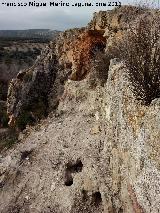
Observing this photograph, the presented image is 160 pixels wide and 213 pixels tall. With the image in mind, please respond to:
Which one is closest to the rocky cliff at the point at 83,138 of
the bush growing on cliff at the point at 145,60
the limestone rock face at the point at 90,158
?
the limestone rock face at the point at 90,158

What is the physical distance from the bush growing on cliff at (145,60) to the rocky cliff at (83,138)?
440 mm

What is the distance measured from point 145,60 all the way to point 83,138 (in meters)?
11.2

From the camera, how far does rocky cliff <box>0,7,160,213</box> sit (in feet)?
40.1

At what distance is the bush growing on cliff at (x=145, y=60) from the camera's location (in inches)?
466

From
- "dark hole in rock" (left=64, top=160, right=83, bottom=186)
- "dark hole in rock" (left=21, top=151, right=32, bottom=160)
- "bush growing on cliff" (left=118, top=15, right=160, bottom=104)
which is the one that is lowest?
"dark hole in rock" (left=21, top=151, right=32, bottom=160)

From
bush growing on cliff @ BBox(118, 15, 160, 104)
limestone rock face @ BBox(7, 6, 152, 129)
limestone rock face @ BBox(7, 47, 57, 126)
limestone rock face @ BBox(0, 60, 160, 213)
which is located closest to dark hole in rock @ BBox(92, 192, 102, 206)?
limestone rock face @ BBox(0, 60, 160, 213)

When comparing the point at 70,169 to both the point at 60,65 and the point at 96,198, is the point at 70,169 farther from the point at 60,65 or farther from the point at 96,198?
the point at 60,65

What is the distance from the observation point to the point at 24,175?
23453 mm

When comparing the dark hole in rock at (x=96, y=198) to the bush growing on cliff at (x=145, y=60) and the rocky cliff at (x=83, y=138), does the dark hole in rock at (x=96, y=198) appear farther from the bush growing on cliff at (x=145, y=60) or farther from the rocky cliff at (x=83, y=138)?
the bush growing on cliff at (x=145, y=60)

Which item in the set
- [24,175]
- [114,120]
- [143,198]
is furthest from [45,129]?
[143,198]

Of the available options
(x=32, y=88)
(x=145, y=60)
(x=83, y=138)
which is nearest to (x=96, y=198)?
(x=83, y=138)

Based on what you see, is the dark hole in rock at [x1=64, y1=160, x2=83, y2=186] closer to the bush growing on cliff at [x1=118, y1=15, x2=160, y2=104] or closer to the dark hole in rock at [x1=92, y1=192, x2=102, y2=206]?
the dark hole in rock at [x1=92, y1=192, x2=102, y2=206]

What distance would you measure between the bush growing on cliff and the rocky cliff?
44 centimetres

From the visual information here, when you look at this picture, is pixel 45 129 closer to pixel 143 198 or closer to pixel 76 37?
pixel 76 37
